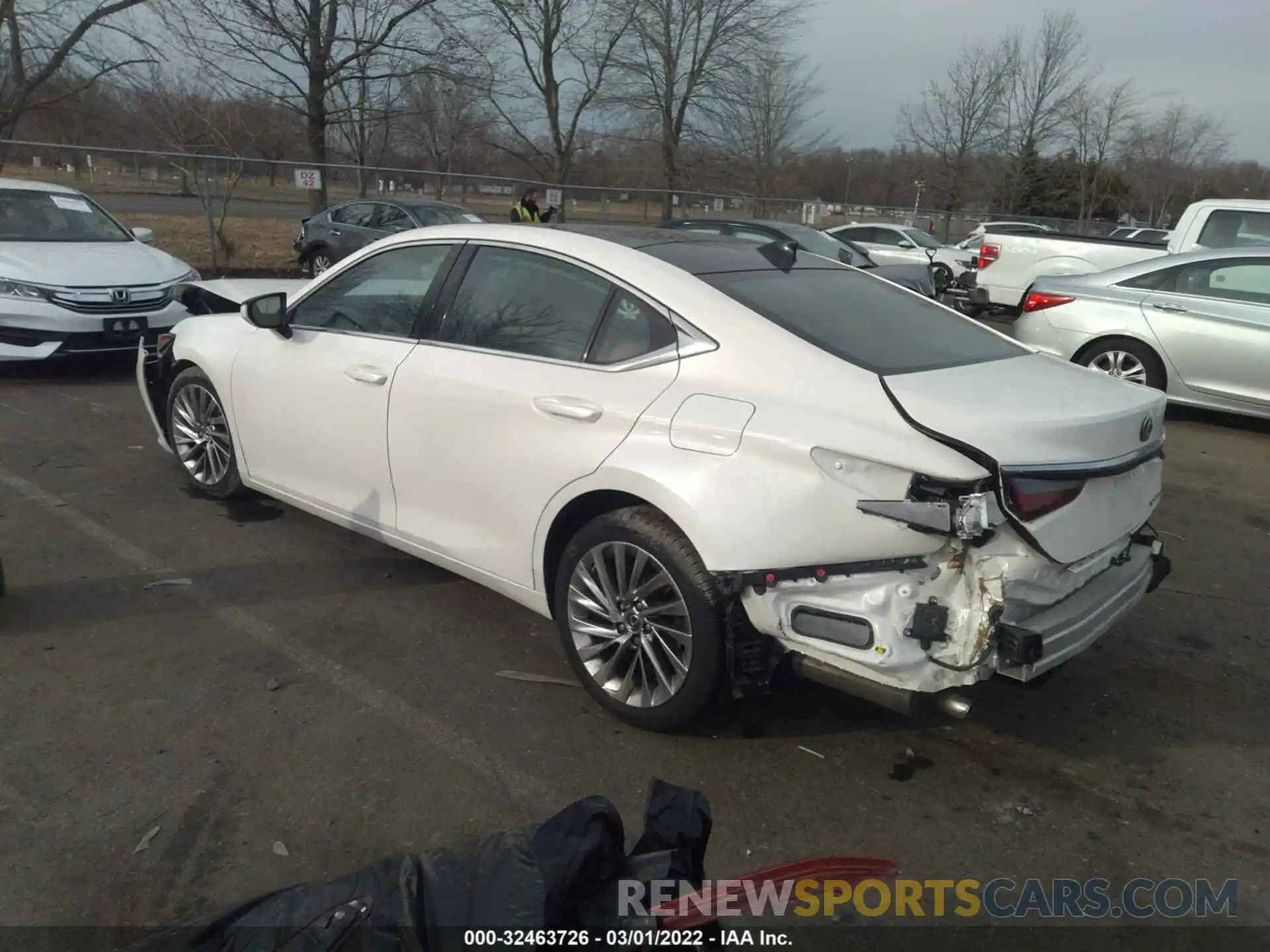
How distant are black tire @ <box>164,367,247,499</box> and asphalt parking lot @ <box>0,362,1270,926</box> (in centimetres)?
44

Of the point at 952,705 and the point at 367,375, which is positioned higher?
the point at 367,375


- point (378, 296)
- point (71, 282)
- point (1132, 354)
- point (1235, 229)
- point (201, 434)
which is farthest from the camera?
point (1235, 229)

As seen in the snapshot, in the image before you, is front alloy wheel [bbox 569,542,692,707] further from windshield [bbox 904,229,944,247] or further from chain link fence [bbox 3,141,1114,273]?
windshield [bbox 904,229,944,247]

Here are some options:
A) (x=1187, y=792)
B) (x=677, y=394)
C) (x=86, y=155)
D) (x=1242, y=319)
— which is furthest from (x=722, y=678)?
(x=86, y=155)

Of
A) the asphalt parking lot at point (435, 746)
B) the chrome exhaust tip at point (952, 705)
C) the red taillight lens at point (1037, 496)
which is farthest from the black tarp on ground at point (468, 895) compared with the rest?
the red taillight lens at point (1037, 496)

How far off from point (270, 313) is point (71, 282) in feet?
14.8

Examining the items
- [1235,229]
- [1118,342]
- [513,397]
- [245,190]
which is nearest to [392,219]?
[245,190]

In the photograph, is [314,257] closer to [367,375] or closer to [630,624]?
[367,375]

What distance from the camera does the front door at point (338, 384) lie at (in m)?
4.15

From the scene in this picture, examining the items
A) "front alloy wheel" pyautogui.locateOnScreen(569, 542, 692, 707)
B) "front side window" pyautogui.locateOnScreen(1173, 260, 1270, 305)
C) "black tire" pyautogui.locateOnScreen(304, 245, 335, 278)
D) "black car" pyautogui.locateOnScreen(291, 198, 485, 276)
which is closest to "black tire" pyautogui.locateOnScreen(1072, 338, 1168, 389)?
"front side window" pyautogui.locateOnScreen(1173, 260, 1270, 305)

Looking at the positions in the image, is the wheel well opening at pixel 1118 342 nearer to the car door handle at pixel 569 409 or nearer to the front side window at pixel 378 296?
the front side window at pixel 378 296

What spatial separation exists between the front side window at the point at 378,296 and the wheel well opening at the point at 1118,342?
6.17m

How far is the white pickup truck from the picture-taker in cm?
1042

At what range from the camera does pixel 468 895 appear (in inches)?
71.0
